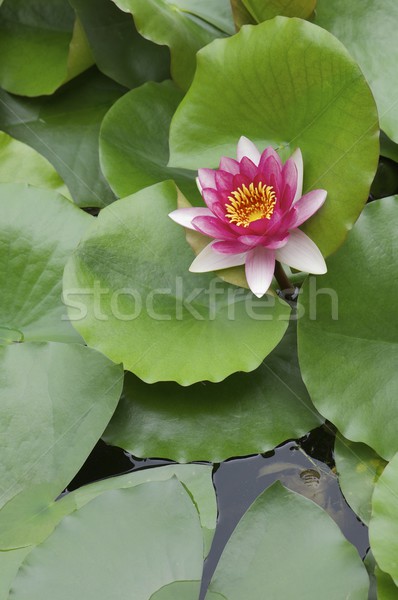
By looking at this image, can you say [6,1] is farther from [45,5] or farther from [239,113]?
[239,113]

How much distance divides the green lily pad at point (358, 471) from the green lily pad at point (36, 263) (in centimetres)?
51

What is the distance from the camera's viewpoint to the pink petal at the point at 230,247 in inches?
48.9

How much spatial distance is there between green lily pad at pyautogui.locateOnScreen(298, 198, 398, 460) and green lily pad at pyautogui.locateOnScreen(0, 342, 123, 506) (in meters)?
0.33

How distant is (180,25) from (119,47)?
24cm

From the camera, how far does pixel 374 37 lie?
1422 millimetres

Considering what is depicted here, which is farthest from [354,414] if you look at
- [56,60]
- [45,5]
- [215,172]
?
[45,5]

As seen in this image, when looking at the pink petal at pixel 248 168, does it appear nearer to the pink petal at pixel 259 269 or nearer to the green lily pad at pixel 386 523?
the pink petal at pixel 259 269

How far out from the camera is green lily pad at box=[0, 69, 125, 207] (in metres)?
1.67

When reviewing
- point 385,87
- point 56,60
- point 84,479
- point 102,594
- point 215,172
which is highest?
point 385,87

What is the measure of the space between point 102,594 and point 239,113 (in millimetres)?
810

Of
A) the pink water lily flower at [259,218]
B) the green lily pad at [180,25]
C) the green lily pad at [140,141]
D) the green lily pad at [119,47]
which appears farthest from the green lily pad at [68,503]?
the green lily pad at [119,47]

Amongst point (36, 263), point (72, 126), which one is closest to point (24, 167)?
point (72, 126)

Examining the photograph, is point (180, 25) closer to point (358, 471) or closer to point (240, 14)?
point (240, 14)

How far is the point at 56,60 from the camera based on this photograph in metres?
1.75
